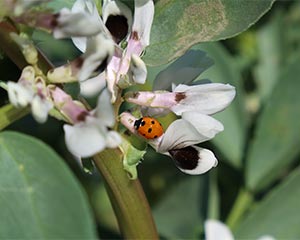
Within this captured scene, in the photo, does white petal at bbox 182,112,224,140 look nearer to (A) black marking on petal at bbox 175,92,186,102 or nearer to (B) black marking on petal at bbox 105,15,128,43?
(A) black marking on petal at bbox 175,92,186,102

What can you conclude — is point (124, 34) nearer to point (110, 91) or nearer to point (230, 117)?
point (110, 91)

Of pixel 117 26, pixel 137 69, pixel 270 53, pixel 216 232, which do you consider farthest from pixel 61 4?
pixel 270 53

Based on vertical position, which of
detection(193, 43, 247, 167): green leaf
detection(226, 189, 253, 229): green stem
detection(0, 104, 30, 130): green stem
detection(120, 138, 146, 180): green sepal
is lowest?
detection(226, 189, 253, 229): green stem

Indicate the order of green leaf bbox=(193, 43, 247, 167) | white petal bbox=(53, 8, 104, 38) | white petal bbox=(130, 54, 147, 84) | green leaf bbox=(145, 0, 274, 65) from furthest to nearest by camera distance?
green leaf bbox=(193, 43, 247, 167) → green leaf bbox=(145, 0, 274, 65) → white petal bbox=(130, 54, 147, 84) → white petal bbox=(53, 8, 104, 38)

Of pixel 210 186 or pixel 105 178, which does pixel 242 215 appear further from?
pixel 105 178

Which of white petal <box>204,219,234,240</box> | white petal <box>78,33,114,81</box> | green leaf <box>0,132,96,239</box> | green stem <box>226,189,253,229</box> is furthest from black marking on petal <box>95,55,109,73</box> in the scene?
green stem <box>226,189,253,229</box>

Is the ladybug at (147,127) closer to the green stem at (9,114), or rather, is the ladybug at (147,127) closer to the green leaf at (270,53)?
the green stem at (9,114)
